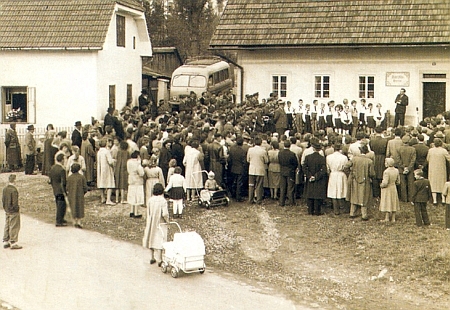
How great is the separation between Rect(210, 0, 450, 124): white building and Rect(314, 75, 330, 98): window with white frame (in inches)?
1.7

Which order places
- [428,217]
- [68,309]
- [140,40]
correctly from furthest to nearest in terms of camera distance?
[140,40]
[428,217]
[68,309]

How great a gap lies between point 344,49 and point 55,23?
467 inches

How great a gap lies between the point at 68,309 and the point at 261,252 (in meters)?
4.53

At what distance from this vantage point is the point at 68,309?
977 cm

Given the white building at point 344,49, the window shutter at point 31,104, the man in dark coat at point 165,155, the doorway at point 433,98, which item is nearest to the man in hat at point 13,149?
the window shutter at point 31,104

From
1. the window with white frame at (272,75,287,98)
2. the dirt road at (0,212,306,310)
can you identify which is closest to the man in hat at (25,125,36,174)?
the dirt road at (0,212,306,310)

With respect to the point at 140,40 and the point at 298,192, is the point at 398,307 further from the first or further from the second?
the point at 140,40

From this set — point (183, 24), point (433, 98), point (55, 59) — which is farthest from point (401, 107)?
point (183, 24)

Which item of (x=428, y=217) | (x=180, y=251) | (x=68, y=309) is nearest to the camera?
(x=68, y=309)

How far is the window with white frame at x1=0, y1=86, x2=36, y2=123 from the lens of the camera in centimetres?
2662

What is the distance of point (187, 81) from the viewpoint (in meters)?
33.1

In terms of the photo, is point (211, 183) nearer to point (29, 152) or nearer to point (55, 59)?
point (29, 152)

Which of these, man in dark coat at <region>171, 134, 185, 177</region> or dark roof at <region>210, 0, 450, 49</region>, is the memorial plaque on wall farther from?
man in dark coat at <region>171, 134, 185, 177</region>

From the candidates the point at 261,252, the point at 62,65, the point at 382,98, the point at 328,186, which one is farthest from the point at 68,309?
the point at 382,98
